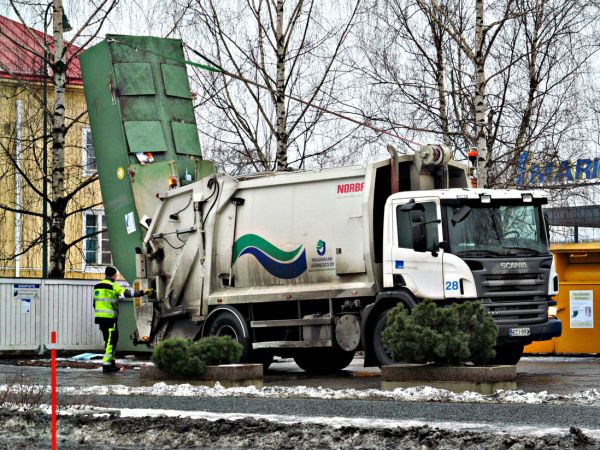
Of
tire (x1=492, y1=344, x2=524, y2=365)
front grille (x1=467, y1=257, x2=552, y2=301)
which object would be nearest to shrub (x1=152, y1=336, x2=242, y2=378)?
front grille (x1=467, y1=257, x2=552, y2=301)

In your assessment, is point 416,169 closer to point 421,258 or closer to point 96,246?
point 421,258

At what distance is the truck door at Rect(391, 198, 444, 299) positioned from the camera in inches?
701

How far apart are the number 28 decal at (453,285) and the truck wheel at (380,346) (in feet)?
3.10

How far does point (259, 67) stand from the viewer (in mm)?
27141

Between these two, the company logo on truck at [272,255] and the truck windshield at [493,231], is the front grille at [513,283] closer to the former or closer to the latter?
the truck windshield at [493,231]

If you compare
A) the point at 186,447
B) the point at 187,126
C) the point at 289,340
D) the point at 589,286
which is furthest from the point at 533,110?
the point at 186,447

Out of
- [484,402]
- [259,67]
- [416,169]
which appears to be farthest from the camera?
[259,67]

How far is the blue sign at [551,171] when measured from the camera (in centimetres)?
2659

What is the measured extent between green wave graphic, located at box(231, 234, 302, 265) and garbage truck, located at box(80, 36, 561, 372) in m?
0.02

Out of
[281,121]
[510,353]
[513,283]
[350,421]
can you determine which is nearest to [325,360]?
[510,353]

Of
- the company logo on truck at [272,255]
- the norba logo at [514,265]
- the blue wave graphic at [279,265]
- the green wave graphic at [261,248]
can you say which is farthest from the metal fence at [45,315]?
the norba logo at [514,265]

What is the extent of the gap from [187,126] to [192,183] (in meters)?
1.71

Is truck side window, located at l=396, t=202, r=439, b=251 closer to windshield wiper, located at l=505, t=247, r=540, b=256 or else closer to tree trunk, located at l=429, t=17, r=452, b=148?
windshield wiper, located at l=505, t=247, r=540, b=256

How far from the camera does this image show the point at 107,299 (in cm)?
2142
